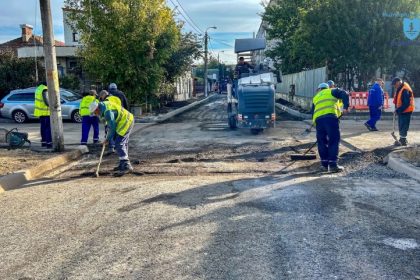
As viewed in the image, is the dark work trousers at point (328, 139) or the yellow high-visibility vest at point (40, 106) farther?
the yellow high-visibility vest at point (40, 106)

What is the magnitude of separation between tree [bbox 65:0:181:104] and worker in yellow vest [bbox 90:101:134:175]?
527 inches

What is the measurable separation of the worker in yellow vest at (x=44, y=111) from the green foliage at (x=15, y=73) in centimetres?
1555

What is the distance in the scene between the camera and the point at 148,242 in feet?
15.7

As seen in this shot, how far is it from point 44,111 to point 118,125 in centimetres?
397

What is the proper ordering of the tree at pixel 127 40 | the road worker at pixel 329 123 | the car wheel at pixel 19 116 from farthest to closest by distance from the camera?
1. the tree at pixel 127 40
2. the car wheel at pixel 19 116
3. the road worker at pixel 329 123

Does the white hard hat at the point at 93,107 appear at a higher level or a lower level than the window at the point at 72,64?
lower

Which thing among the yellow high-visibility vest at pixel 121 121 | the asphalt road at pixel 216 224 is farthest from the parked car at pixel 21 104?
the yellow high-visibility vest at pixel 121 121

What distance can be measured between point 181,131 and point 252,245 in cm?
1160

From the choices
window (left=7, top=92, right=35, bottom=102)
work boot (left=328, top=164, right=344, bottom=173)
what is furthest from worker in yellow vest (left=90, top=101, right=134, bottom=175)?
window (left=7, top=92, right=35, bottom=102)

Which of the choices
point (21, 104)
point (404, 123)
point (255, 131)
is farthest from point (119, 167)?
point (21, 104)

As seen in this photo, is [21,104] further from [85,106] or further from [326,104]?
[326,104]

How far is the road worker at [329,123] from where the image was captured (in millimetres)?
8453

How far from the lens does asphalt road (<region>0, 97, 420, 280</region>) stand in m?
4.12

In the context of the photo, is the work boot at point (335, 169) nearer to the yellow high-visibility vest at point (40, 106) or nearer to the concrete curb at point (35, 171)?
the concrete curb at point (35, 171)
